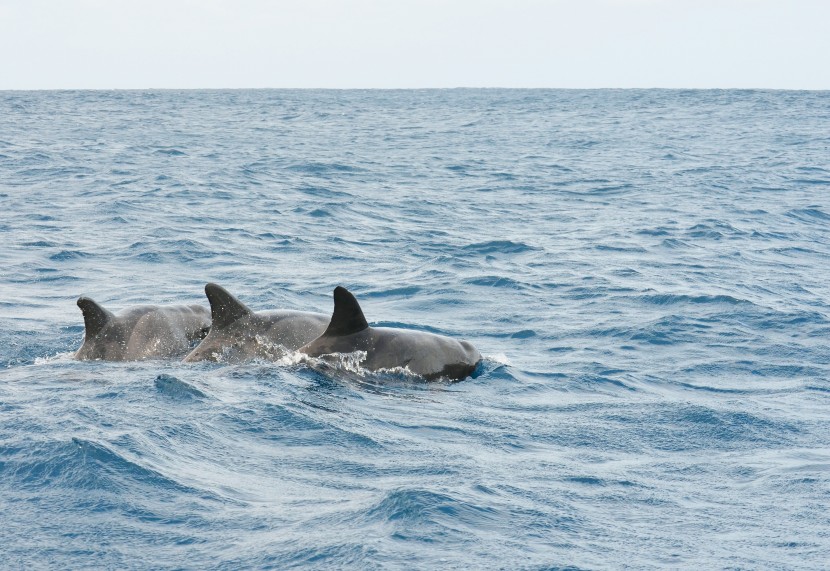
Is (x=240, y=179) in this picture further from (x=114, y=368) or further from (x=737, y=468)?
(x=737, y=468)

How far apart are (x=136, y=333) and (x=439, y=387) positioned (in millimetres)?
4139

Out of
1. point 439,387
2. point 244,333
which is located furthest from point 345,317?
point 244,333

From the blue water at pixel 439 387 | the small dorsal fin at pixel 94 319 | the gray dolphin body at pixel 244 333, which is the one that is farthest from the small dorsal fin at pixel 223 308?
the small dorsal fin at pixel 94 319

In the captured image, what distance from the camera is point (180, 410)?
1062 centimetres

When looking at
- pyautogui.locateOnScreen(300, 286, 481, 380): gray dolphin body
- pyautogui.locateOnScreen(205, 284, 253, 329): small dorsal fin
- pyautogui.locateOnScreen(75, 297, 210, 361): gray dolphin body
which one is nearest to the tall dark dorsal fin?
pyautogui.locateOnScreen(300, 286, 481, 380): gray dolphin body

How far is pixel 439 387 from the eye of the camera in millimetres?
12328

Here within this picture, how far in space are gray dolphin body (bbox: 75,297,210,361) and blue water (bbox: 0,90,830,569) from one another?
0.45m

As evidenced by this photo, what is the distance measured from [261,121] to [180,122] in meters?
6.32

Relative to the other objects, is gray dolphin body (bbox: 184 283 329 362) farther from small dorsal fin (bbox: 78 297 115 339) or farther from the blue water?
small dorsal fin (bbox: 78 297 115 339)

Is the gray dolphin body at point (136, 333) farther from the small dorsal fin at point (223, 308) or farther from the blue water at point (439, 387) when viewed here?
the small dorsal fin at point (223, 308)

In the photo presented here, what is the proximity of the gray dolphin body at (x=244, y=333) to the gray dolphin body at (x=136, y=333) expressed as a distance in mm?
556

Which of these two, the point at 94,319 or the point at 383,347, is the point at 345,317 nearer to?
the point at 383,347

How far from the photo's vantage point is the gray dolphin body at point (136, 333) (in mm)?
13188

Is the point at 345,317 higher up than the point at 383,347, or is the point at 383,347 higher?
the point at 345,317
